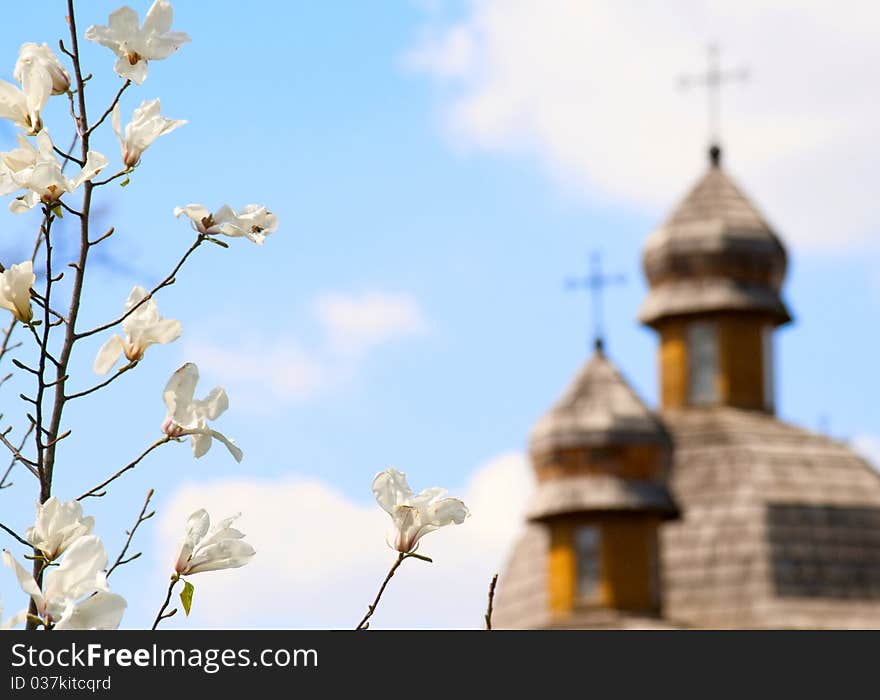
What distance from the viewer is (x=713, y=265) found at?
40.4 meters

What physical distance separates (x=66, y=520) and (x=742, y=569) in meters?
35.8

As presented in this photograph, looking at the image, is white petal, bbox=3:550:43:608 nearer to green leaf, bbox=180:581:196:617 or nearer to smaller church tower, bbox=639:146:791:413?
green leaf, bbox=180:581:196:617

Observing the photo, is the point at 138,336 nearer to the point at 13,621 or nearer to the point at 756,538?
the point at 13,621

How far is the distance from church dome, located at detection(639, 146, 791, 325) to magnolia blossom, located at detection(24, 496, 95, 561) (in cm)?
3748

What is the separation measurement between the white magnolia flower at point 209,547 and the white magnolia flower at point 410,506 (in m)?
0.23

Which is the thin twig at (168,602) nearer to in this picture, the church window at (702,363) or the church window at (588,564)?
the church window at (588,564)

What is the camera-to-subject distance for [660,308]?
131 feet

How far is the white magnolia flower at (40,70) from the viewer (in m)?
2.82

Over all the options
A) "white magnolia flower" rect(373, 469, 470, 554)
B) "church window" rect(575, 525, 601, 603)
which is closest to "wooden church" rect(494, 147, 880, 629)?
"church window" rect(575, 525, 601, 603)

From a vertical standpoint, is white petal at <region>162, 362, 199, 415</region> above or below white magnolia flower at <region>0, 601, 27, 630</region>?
above

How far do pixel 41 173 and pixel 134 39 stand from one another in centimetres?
26

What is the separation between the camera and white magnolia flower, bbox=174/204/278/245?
9.20 ft

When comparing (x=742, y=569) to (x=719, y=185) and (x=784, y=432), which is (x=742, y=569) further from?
(x=719, y=185)

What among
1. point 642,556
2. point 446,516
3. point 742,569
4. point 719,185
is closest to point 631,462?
point 642,556
